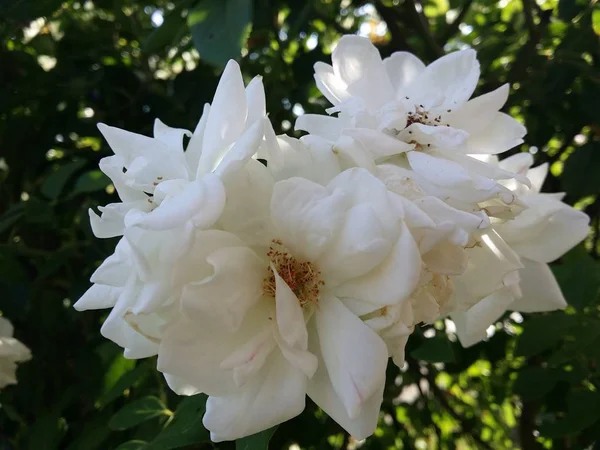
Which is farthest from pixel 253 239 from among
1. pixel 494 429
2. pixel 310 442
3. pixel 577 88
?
pixel 494 429

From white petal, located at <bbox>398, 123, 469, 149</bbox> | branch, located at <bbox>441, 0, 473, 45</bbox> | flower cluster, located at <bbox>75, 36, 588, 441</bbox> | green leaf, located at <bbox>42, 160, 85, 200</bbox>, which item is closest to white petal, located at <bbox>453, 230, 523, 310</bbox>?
flower cluster, located at <bbox>75, 36, 588, 441</bbox>

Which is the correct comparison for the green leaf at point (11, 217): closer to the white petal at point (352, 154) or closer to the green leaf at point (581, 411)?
the white petal at point (352, 154)

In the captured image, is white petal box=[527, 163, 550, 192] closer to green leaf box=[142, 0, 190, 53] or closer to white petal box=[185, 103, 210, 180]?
white petal box=[185, 103, 210, 180]

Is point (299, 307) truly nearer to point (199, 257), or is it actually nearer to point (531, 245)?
point (199, 257)

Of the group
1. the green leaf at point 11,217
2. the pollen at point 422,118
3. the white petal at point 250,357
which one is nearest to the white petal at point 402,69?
the pollen at point 422,118

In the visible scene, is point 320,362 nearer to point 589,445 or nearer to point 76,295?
point 76,295

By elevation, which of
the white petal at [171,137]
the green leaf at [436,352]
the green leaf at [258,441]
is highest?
the white petal at [171,137]

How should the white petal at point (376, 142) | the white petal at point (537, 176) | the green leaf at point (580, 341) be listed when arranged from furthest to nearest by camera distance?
the green leaf at point (580, 341) → the white petal at point (537, 176) → the white petal at point (376, 142)
